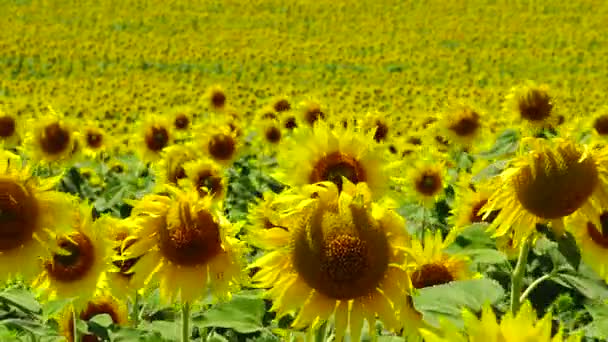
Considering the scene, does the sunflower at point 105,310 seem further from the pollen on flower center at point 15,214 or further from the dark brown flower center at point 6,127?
the dark brown flower center at point 6,127

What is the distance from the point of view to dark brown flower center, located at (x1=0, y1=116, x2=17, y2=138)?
293 inches

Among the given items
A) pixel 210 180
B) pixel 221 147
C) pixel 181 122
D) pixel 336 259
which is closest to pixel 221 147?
pixel 221 147

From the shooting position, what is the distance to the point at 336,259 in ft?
6.63

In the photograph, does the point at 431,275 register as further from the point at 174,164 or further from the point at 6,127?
the point at 6,127

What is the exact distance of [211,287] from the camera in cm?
275

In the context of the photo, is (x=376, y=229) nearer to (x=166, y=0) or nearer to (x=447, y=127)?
(x=447, y=127)

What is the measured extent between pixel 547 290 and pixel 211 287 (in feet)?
7.84

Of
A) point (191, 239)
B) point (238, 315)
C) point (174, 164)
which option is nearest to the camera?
point (238, 315)

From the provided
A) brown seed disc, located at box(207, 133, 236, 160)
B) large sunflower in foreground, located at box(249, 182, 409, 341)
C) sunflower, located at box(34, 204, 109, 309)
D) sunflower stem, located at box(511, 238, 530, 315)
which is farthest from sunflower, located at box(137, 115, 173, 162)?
large sunflower in foreground, located at box(249, 182, 409, 341)

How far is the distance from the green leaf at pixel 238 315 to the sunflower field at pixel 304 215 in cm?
1

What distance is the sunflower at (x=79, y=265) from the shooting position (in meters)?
2.95

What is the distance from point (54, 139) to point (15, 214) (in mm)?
4461

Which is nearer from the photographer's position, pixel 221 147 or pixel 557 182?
pixel 557 182

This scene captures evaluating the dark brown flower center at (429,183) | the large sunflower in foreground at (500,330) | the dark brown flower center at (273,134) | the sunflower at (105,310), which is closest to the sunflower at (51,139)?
the dark brown flower center at (273,134)
